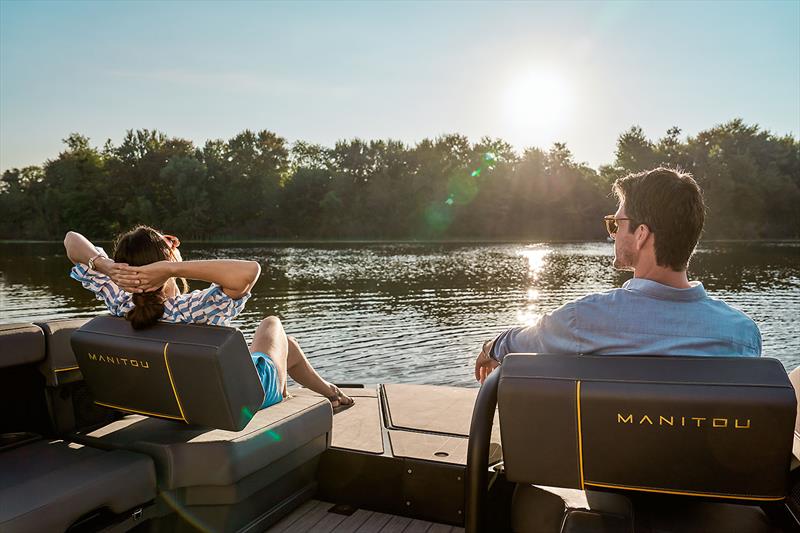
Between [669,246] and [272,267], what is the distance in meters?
24.9

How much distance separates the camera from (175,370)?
6.18 ft

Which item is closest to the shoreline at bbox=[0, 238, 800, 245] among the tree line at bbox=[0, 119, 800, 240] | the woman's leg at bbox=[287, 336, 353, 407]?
the tree line at bbox=[0, 119, 800, 240]

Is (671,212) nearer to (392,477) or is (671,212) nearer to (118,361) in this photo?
(392,477)

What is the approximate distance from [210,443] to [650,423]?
1.30 metres

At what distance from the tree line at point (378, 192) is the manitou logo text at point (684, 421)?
52613 millimetres

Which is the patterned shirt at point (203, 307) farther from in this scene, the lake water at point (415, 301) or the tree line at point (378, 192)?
the tree line at point (378, 192)

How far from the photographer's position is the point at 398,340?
34.6 feet

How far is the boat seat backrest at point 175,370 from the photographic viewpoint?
6.06ft

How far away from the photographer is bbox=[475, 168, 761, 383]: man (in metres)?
1.43

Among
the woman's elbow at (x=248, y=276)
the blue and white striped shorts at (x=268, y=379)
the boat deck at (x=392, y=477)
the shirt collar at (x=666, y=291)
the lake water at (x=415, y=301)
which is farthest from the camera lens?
the lake water at (x=415, y=301)

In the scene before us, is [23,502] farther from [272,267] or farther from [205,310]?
[272,267]

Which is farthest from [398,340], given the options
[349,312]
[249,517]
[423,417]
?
[249,517]

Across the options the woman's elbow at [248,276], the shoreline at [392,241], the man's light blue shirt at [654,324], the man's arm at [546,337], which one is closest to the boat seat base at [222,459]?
the woman's elbow at [248,276]

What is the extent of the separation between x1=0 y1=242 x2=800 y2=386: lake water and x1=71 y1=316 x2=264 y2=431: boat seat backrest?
6.05 meters
